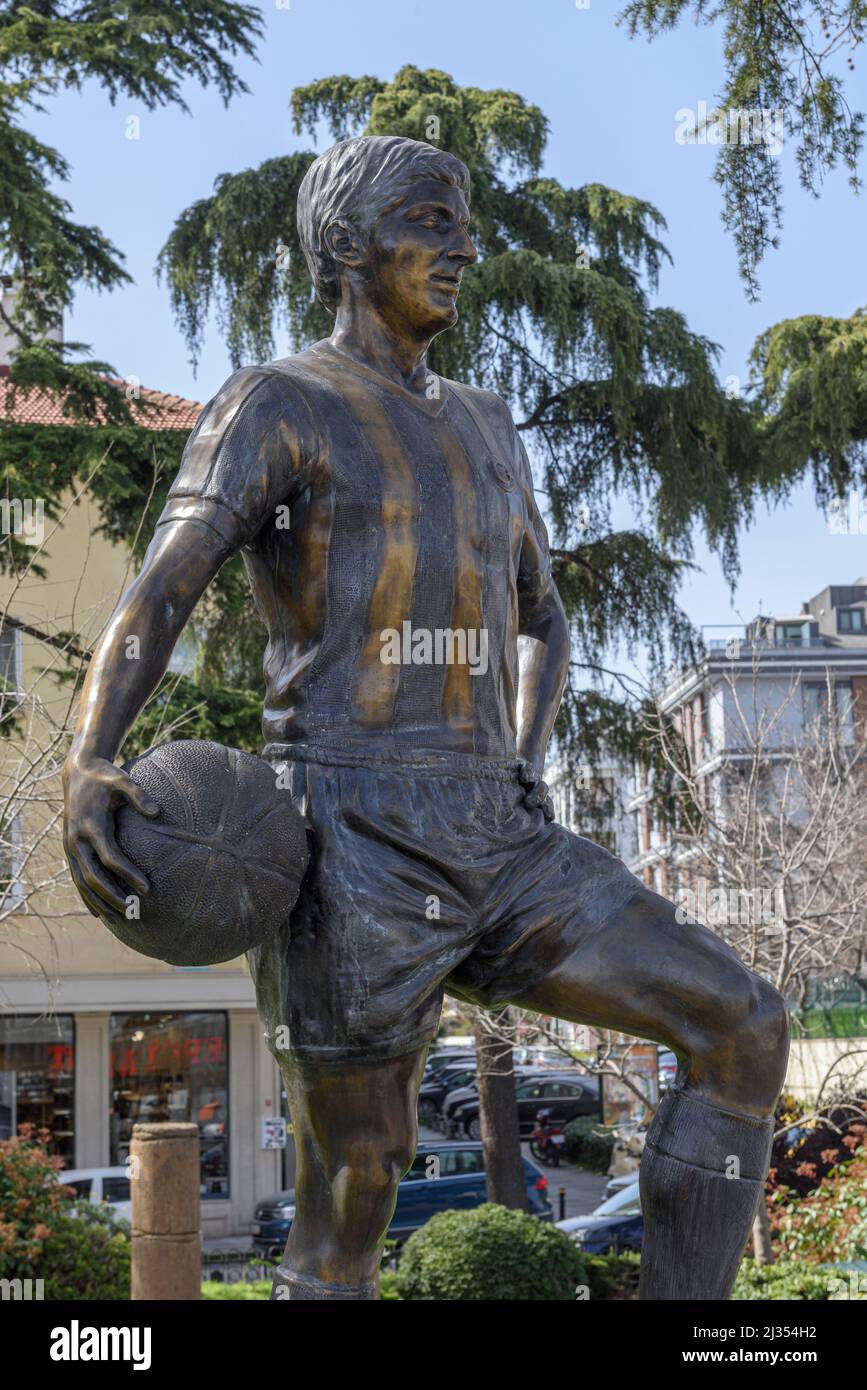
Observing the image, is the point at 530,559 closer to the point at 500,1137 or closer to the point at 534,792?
the point at 534,792

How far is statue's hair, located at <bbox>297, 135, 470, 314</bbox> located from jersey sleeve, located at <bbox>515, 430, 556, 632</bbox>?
1.71 ft

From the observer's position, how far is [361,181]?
10.6ft

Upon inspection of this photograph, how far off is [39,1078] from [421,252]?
23.0 metres

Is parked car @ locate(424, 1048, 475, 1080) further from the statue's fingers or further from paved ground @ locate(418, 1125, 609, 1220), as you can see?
the statue's fingers

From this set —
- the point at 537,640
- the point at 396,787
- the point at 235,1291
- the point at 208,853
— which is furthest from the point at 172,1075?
the point at 208,853

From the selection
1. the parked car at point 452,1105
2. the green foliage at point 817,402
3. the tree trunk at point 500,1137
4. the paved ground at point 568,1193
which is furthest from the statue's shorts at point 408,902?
the parked car at point 452,1105

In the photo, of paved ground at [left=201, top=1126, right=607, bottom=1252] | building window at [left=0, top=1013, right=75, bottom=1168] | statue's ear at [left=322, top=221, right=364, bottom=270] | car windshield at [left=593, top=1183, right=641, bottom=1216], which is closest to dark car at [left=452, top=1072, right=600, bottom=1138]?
paved ground at [left=201, top=1126, right=607, bottom=1252]

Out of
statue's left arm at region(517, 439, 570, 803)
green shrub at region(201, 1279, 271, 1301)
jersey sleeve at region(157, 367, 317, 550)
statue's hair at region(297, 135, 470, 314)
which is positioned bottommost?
green shrub at region(201, 1279, 271, 1301)

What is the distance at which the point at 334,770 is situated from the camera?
9.93 feet

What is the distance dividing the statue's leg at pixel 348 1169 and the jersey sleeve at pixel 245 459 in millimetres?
971

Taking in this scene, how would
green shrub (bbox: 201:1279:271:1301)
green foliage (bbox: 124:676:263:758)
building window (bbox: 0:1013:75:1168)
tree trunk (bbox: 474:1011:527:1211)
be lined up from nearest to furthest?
green shrub (bbox: 201:1279:271:1301), green foliage (bbox: 124:676:263:758), tree trunk (bbox: 474:1011:527:1211), building window (bbox: 0:1013:75:1168)

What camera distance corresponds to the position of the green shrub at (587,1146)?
3043 cm

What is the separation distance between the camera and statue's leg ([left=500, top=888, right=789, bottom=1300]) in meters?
2.87
